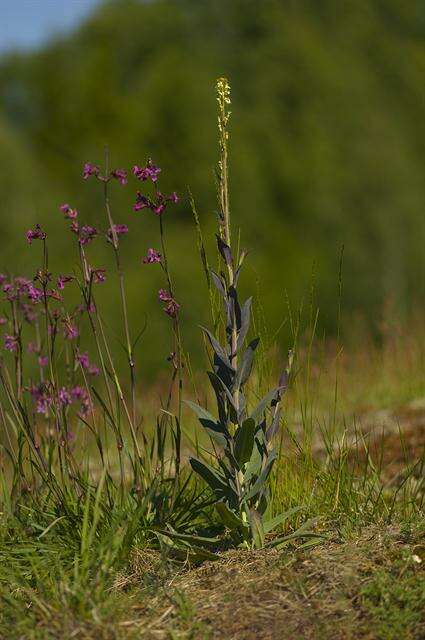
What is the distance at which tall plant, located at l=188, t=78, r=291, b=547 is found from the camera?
12.7ft

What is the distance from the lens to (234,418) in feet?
13.0

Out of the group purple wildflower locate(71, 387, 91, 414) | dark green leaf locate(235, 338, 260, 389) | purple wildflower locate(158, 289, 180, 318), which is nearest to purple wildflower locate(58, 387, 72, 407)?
purple wildflower locate(71, 387, 91, 414)

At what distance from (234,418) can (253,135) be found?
3373 cm

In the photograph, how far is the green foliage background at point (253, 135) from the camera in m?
31.9

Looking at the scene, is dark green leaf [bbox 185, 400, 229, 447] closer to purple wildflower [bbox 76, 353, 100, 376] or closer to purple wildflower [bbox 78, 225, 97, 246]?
purple wildflower [bbox 76, 353, 100, 376]

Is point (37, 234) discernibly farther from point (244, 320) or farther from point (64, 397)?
point (244, 320)

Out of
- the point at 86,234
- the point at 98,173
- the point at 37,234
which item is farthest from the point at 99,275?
the point at 98,173

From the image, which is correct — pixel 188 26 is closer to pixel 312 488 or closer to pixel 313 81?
pixel 313 81

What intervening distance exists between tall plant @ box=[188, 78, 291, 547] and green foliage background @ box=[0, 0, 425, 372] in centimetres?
2288

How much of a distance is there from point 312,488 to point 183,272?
26.4 metres

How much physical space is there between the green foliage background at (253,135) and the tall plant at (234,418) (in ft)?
75.1

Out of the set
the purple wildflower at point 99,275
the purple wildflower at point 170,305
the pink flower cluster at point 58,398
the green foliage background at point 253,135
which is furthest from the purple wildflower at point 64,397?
the green foliage background at point 253,135

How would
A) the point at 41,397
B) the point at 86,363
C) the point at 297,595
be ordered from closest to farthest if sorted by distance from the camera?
the point at 297,595
the point at 86,363
the point at 41,397

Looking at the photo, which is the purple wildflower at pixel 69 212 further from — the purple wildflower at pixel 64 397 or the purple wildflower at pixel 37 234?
the purple wildflower at pixel 64 397
